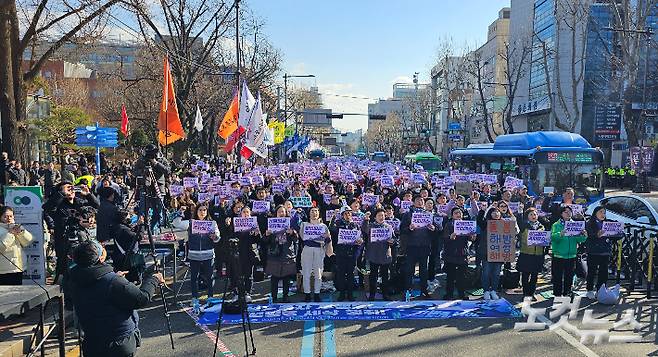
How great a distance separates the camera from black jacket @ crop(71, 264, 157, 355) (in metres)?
4.30

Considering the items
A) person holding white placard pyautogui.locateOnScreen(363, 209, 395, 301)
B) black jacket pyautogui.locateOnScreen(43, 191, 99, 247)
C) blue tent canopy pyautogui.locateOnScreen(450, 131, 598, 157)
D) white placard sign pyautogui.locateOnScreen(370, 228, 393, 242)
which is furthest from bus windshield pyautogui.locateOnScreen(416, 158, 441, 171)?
black jacket pyautogui.locateOnScreen(43, 191, 99, 247)

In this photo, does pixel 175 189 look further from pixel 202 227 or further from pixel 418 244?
pixel 418 244

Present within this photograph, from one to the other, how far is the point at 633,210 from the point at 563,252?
362 cm

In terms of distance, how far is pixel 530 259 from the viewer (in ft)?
29.9

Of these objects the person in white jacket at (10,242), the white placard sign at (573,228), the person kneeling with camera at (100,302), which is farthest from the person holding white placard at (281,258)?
the white placard sign at (573,228)

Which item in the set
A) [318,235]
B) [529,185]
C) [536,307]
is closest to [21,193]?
[318,235]

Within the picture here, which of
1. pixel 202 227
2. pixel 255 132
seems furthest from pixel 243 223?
pixel 255 132

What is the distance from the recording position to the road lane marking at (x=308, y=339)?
6801mm

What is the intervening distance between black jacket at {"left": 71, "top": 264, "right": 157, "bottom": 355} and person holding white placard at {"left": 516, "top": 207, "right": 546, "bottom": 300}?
6841 mm

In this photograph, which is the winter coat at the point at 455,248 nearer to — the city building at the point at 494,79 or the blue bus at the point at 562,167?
the blue bus at the point at 562,167

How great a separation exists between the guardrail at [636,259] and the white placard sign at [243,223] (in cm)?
685

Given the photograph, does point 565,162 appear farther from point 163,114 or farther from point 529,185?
point 163,114

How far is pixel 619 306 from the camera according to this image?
884 centimetres

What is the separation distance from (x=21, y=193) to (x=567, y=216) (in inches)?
365
